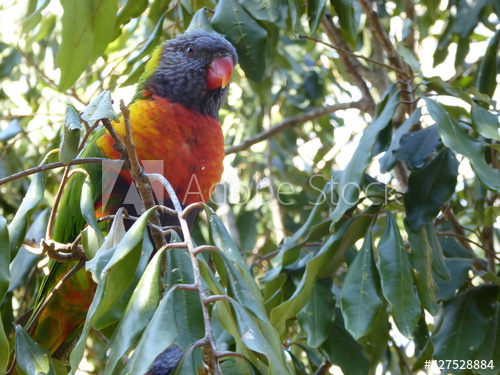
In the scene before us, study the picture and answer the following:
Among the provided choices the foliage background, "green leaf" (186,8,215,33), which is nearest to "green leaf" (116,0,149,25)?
the foliage background

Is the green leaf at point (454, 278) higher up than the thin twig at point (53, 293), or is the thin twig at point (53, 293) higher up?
the thin twig at point (53, 293)

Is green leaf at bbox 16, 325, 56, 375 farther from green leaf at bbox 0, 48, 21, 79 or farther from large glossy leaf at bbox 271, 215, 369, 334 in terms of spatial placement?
green leaf at bbox 0, 48, 21, 79

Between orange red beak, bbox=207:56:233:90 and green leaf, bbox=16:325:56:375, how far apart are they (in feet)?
4.05

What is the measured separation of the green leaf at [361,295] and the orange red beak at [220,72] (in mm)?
998

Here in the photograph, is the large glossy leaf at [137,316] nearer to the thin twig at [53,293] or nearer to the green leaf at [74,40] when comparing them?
the thin twig at [53,293]

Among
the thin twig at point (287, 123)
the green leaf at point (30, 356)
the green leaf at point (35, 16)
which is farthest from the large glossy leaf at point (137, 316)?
the thin twig at point (287, 123)

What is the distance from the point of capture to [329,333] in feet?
5.09

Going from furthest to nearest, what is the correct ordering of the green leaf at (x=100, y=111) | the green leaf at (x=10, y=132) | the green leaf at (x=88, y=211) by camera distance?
the green leaf at (x=10, y=132) < the green leaf at (x=88, y=211) < the green leaf at (x=100, y=111)

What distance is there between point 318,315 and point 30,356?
27.3 inches

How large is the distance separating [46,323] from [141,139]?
2.39ft

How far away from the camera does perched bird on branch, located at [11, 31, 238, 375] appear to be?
5.73ft

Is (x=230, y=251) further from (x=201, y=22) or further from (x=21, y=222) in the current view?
(x=201, y=22)

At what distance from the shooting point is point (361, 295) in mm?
1304

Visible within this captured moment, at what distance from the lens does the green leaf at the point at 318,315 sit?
142 centimetres
